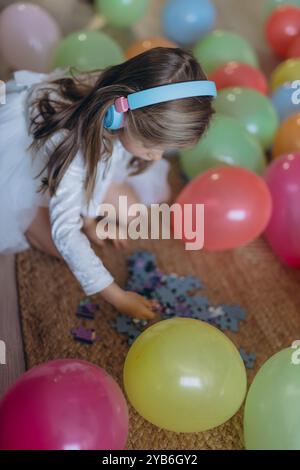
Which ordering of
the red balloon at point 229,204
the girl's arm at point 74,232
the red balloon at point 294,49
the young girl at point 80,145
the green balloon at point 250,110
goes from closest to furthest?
1. the young girl at point 80,145
2. the girl's arm at point 74,232
3. the red balloon at point 229,204
4. the green balloon at point 250,110
5. the red balloon at point 294,49

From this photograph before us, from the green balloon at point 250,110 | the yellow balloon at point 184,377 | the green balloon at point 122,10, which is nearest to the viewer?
the yellow balloon at point 184,377

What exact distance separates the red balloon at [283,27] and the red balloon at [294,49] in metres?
0.04

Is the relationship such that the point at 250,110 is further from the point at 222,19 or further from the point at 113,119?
the point at 222,19

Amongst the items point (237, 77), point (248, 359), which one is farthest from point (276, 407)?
point (237, 77)

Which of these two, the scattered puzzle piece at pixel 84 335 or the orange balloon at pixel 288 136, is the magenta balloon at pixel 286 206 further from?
the scattered puzzle piece at pixel 84 335

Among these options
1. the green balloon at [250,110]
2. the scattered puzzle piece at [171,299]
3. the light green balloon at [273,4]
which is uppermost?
the light green balloon at [273,4]

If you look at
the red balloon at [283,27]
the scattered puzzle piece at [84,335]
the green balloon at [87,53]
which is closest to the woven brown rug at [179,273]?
the scattered puzzle piece at [84,335]

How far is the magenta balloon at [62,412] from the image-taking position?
80 centimetres

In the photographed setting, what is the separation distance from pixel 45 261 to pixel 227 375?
56 centimetres

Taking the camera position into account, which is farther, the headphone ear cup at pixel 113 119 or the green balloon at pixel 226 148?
the green balloon at pixel 226 148

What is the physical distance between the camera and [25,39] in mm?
1597

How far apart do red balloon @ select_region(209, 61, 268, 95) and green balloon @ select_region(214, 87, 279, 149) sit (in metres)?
0.07

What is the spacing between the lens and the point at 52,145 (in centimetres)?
116
